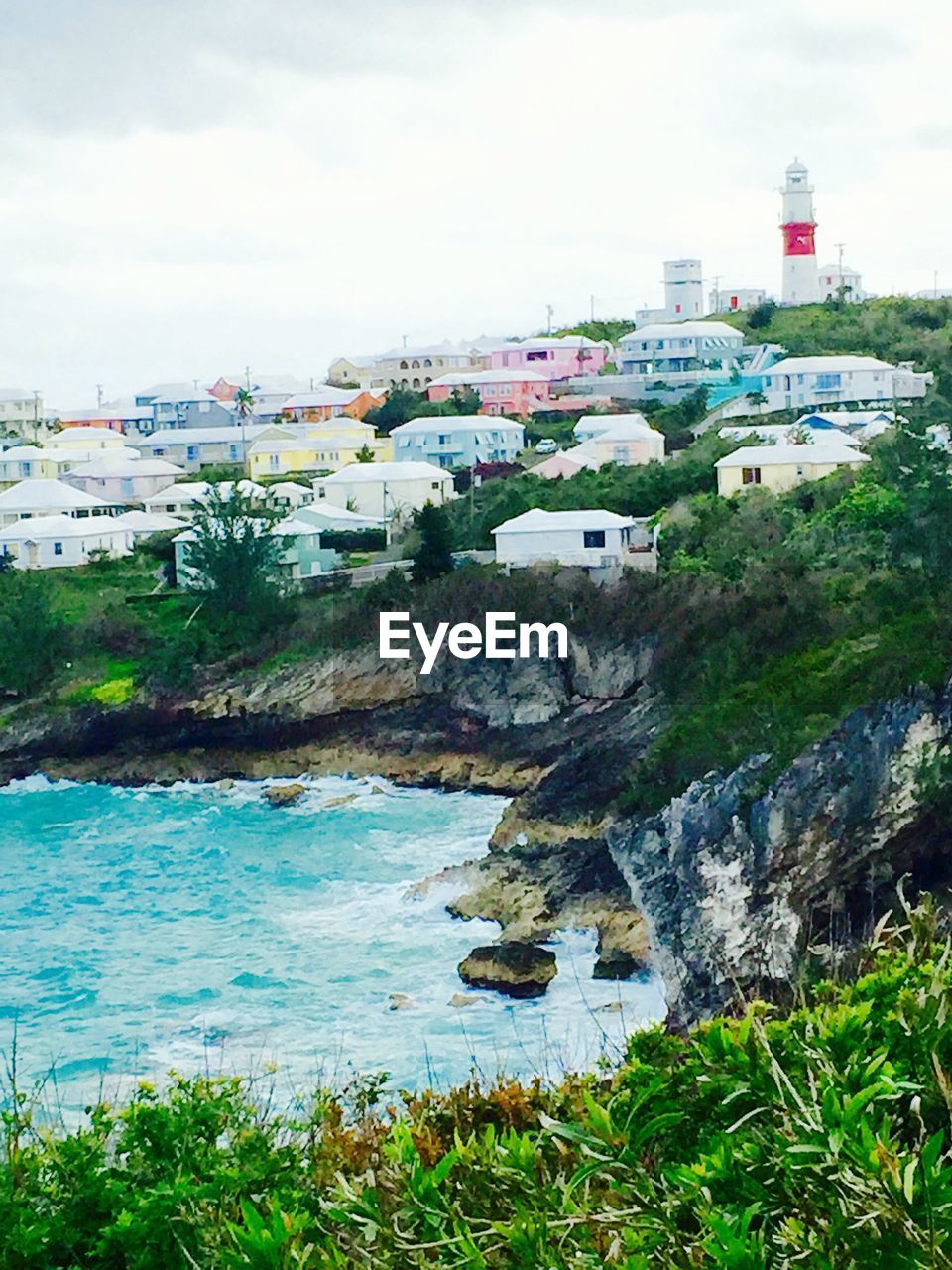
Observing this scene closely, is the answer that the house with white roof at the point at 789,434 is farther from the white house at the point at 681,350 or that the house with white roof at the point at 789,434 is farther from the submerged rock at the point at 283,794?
the submerged rock at the point at 283,794

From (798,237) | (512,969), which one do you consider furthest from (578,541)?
(798,237)

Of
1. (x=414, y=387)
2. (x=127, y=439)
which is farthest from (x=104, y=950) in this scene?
(x=414, y=387)

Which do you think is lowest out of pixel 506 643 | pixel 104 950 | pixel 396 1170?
pixel 104 950

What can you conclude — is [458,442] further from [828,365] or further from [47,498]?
[47,498]

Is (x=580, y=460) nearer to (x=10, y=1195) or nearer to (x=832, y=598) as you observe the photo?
(x=832, y=598)

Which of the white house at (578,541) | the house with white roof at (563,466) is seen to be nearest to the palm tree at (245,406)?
the house with white roof at (563,466)
